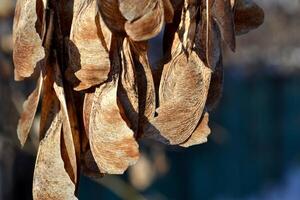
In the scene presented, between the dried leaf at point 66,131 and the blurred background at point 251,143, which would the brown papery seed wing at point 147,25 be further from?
the blurred background at point 251,143

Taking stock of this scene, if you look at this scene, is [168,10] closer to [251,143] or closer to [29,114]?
[29,114]

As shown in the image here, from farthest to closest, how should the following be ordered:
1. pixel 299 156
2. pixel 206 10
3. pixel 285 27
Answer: pixel 299 156 < pixel 285 27 < pixel 206 10

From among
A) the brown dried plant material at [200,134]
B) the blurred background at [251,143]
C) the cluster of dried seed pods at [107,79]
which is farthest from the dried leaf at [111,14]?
the blurred background at [251,143]

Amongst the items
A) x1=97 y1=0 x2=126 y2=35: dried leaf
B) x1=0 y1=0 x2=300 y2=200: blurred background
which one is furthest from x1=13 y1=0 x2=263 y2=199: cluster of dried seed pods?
x1=0 y1=0 x2=300 y2=200: blurred background

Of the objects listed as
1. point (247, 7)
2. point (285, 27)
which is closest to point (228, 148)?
point (285, 27)

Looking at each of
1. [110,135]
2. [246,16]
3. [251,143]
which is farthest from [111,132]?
[251,143]

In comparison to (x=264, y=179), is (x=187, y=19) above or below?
above

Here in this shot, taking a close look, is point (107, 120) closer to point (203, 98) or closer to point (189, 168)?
point (203, 98)
